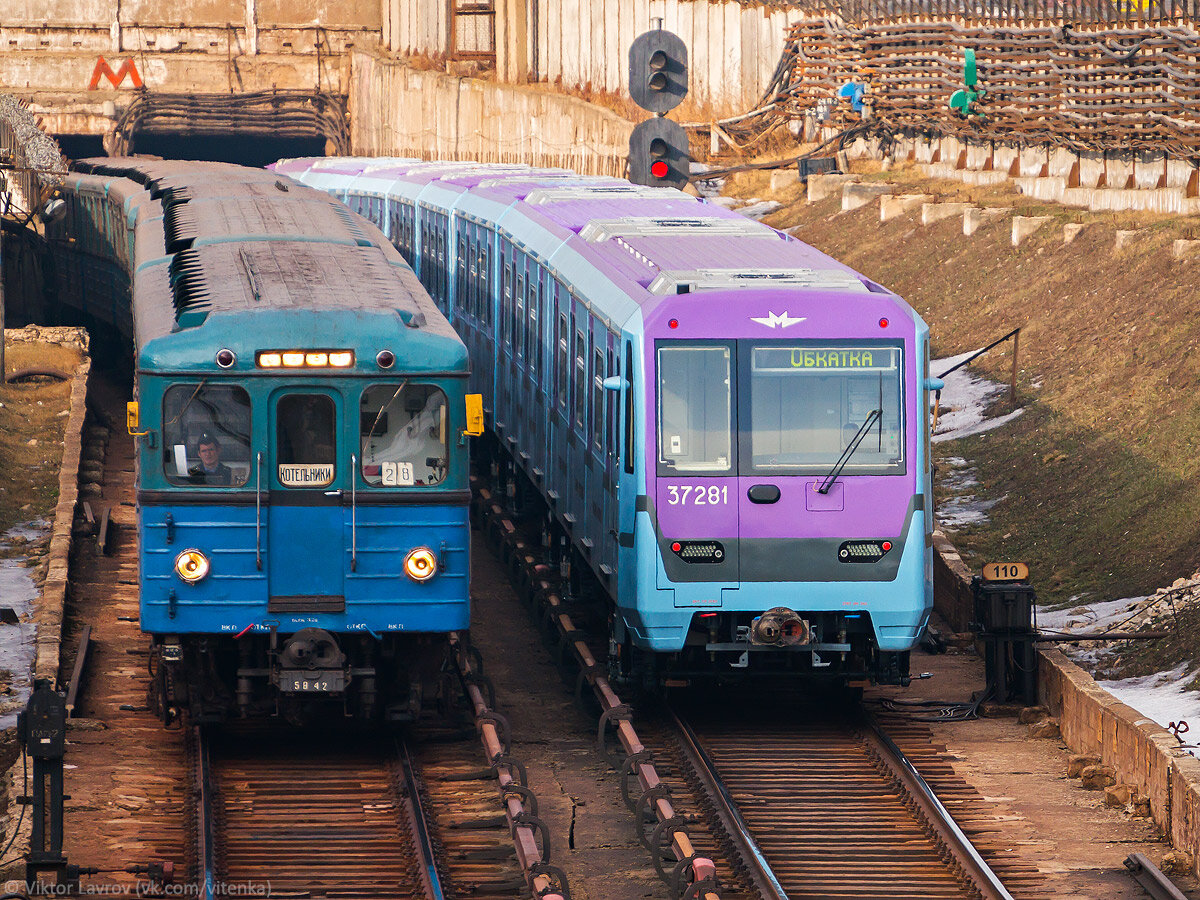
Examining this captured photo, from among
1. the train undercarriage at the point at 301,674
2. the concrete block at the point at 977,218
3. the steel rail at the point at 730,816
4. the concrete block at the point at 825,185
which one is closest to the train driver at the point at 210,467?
the train undercarriage at the point at 301,674

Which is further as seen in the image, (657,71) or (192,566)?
(657,71)

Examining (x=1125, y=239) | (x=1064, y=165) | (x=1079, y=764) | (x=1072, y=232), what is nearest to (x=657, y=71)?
(x=1079, y=764)

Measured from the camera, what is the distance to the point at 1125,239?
26.2 meters

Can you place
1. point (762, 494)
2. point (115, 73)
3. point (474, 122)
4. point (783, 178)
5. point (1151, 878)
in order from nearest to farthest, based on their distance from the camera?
point (1151, 878) < point (762, 494) < point (783, 178) < point (474, 122) < point (115, 73)

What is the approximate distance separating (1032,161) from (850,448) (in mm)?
20786

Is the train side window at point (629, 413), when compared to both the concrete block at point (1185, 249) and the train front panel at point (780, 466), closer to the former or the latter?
the train front panel at point (780, 466)

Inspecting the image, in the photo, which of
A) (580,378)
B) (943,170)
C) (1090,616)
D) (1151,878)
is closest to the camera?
(1151,878)

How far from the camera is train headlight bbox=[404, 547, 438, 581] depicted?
13086mm

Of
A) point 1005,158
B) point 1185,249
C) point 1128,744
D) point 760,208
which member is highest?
point 1005,158

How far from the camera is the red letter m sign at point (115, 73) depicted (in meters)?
56.5

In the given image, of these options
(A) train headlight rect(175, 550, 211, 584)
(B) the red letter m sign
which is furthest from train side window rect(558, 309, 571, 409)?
(B) the red letter m sign

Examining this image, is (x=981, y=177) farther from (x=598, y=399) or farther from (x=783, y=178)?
(x=598, y=399)

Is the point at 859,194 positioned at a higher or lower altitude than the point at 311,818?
higher

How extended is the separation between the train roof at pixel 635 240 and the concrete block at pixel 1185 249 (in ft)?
21.1
